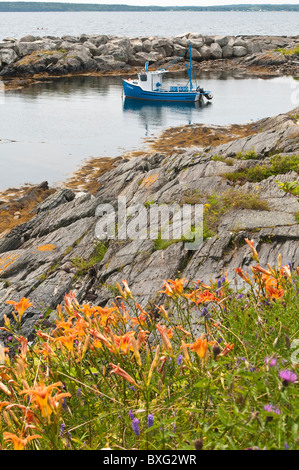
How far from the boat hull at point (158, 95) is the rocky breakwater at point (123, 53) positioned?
13380 mm

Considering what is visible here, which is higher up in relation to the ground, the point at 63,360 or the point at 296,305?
the point at 296,305

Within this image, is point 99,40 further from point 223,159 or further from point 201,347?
point 201,347

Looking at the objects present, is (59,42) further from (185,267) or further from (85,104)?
(185,267)

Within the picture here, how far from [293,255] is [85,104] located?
26626 mm

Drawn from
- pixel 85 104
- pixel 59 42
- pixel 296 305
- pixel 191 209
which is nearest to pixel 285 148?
pixel 191 209

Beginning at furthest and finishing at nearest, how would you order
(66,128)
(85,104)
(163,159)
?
(85,104) → (66,128) → (163,159)

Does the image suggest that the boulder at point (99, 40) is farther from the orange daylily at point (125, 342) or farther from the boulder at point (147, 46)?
the orange daylily at point (125, 342)

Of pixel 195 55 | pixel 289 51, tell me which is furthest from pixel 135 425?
pixel 289 51

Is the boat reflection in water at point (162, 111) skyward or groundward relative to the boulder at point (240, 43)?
groundward

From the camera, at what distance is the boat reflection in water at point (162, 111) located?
26380 millimetres

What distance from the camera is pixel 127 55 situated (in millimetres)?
48031

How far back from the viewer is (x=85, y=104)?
31266 millimetres

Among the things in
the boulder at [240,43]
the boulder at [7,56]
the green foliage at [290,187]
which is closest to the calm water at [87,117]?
the boulder at [7,56]

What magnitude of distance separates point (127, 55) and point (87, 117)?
23.5 m
